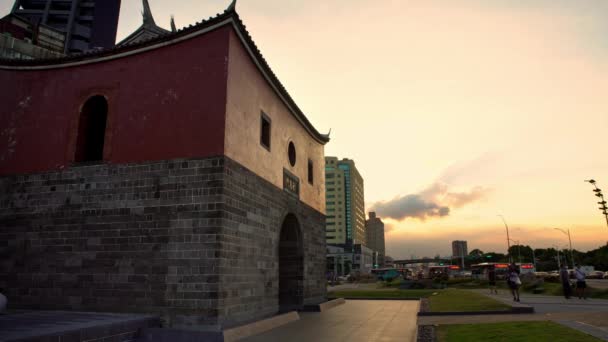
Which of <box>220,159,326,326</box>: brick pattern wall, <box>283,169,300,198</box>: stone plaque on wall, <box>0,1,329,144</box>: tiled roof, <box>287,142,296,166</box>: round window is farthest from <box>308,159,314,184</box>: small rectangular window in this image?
<box>0,1,329,144</box>: tiled roof

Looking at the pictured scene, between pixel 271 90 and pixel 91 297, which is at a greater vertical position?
pixel 271 90

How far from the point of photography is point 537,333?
7949mm

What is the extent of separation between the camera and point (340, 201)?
11712cm

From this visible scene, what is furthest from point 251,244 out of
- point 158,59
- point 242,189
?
point 158,59

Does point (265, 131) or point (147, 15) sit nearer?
point (265, 131)

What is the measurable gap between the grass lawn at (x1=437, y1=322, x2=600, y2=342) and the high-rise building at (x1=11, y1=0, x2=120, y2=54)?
2662 inches

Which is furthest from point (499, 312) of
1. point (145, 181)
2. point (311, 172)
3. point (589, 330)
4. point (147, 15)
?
point (147, 15)

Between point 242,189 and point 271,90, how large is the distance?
451 centimetres

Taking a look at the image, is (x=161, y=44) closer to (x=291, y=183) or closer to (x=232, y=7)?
(x=232, y=7)

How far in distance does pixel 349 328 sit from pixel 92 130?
937 centimetres

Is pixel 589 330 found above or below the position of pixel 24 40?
below

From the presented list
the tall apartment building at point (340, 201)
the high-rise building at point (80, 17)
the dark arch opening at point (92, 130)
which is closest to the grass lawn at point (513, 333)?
the dark arch opening at point (92, 130)

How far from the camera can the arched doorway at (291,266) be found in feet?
52.3

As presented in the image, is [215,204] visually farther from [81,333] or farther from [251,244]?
[81,333]
